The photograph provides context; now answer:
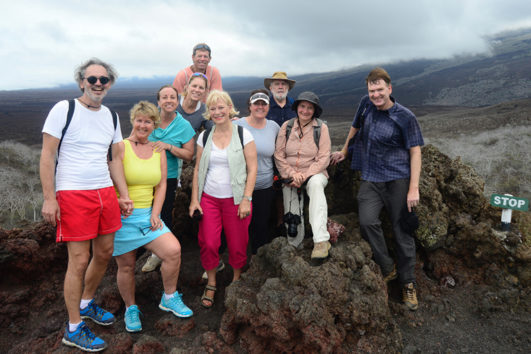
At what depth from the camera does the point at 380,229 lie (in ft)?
12.0

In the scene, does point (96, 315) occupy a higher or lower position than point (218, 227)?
lower

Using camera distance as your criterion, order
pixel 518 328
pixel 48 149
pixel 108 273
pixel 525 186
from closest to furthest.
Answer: pixel 48 149 → pixel 518 328 → pixel 108 273 → pixel 525 186

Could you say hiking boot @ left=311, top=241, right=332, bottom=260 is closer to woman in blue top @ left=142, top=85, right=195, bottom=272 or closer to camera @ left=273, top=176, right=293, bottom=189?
camera @ left=273, top=176, right=293, bottom=189

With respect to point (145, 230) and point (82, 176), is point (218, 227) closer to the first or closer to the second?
point (145, 230)

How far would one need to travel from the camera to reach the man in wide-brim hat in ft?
14.8

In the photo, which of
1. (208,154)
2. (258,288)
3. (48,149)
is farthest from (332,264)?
(48,149)

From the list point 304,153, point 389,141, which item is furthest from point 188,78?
point 389,141

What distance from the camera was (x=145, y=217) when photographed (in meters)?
3.28

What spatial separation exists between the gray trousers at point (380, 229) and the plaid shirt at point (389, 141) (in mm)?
126

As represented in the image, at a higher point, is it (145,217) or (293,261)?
(145,217)

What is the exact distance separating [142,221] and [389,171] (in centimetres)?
279

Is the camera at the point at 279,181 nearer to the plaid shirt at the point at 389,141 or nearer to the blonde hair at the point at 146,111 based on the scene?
the plaid shirt at the point at 389,141

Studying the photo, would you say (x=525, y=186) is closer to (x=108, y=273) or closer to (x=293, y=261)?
Answer: (x=293, y=261)

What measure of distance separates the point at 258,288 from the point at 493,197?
10.7 ft
